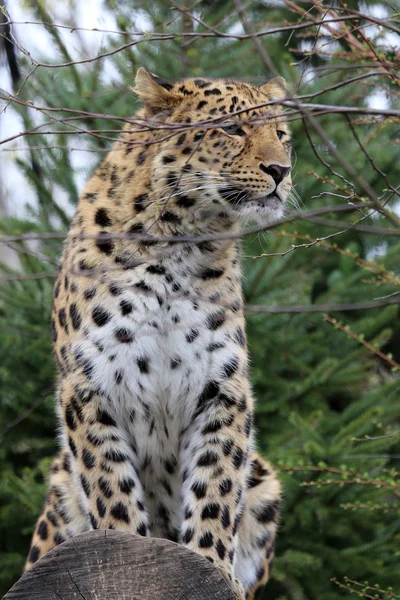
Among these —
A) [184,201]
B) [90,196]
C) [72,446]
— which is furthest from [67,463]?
[184,201]

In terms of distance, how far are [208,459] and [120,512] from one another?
0.51 m

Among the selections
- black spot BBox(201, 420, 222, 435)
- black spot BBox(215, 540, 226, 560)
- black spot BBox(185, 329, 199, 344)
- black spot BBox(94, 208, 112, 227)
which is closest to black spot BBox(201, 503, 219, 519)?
black spot BBox(215, 540, 226, 560)

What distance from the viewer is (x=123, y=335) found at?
4.45 m

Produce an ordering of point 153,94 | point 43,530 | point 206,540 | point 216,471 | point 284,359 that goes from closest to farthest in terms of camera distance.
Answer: point 206,540 → point 216,471 → point 153,94 → point 43,530 → point 284,359

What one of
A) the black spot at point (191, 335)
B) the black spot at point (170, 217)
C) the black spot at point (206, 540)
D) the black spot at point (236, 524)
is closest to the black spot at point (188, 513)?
the black spot at point (206, 540)

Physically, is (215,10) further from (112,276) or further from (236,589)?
(236,589)

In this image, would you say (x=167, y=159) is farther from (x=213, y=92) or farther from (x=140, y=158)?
(x=213, y=92)

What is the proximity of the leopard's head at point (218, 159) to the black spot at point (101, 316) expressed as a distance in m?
0.62

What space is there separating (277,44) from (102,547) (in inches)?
315

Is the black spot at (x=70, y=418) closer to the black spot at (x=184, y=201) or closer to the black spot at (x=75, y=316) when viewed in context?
the black spot at (x=75, y=316)

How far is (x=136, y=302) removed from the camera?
447cm

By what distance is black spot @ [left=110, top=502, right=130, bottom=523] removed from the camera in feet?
14.4

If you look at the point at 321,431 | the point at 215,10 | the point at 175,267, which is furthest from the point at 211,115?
the point at 215,10

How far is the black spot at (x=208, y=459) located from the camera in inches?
177
